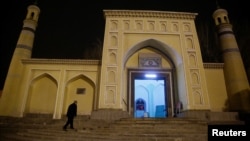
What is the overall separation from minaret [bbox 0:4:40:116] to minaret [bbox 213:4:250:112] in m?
11.9

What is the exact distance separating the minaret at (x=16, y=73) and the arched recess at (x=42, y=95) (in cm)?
70

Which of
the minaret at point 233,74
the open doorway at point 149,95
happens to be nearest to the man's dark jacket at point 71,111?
the minaret at point 233,74

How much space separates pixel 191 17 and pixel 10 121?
11.4 metres

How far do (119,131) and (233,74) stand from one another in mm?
7787

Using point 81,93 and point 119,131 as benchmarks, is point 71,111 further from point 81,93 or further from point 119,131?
point 81,93

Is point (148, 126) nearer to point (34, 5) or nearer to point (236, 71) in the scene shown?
point (236, 71)

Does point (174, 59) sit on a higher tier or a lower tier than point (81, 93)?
higher

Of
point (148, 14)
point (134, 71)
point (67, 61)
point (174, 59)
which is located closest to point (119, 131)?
point (134, 71)

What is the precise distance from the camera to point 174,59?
1160 cm

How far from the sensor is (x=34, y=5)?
13.7 m

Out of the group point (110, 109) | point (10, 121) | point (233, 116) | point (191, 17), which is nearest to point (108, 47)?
point (110, 109)

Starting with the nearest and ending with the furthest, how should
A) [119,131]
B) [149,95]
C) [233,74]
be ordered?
[119,131], [233,74], [149,95]

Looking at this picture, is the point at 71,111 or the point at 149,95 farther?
the point at 149,95

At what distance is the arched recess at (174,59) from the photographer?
35.4 ft
